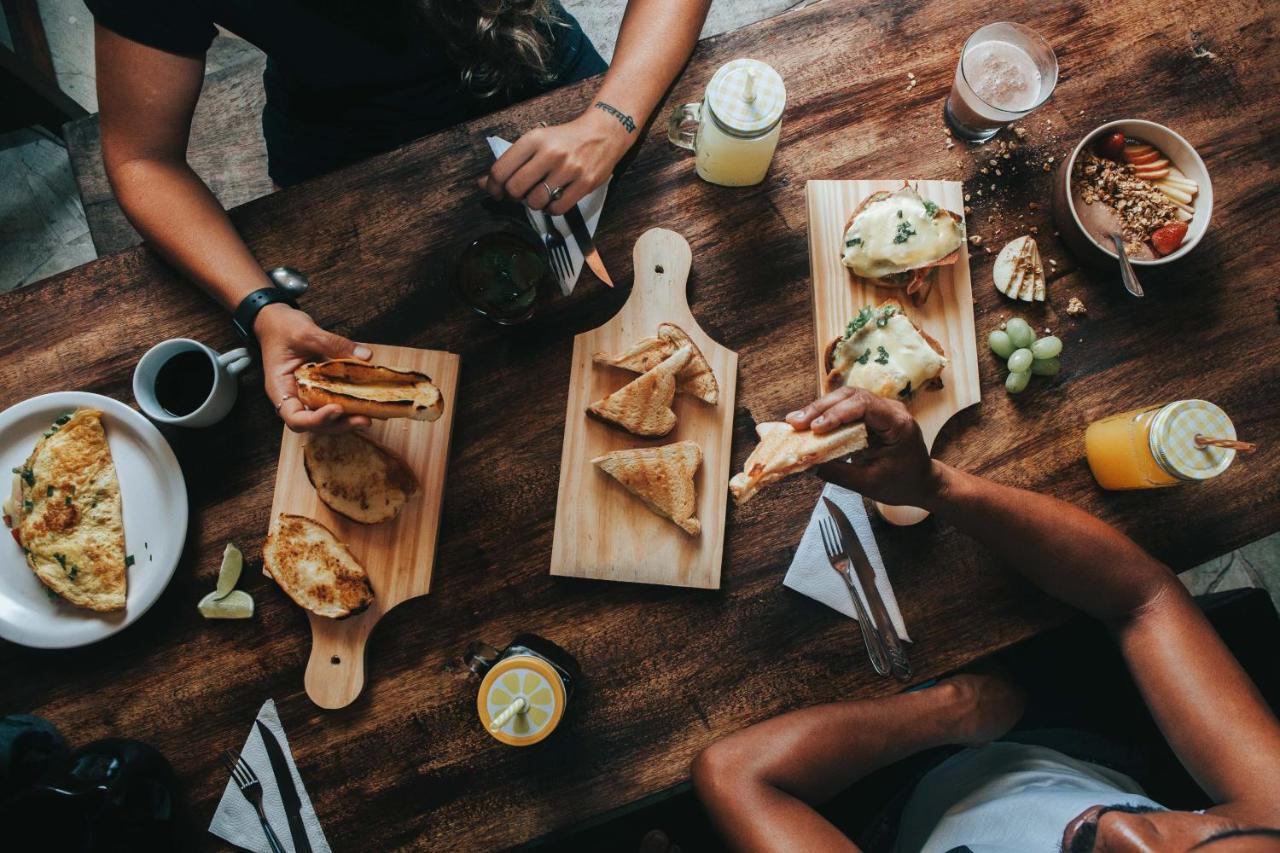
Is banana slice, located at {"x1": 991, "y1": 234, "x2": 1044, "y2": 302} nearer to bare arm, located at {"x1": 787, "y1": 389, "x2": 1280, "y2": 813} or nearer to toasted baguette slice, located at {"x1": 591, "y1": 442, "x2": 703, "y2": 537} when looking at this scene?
bare arm, located at {"x1": 787, "y1": 389, "x2": 1280, "y2": 813}

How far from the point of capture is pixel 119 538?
165cm

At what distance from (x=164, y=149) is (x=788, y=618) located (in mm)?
1756

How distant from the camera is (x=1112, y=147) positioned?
5.53 ft

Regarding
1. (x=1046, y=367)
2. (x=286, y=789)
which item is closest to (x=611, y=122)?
(x=1046, y=367)

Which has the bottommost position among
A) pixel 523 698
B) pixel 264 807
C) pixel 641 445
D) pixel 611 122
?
pixel 264 807

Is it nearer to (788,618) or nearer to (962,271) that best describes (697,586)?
(788,618)

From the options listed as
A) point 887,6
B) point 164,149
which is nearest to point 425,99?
point 164,149

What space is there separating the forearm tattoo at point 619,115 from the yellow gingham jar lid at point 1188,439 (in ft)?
4.26

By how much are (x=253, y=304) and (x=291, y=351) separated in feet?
0.45

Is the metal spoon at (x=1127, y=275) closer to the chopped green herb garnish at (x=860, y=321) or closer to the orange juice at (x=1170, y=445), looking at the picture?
the orange juice at (x=1170, y=445)

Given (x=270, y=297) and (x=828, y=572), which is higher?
(x=270, y=297)

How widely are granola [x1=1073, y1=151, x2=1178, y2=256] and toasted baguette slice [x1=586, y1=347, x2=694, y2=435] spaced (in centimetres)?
101

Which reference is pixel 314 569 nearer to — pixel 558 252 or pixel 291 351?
pixel 291 351

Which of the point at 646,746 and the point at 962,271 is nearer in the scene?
the point at 646,746
